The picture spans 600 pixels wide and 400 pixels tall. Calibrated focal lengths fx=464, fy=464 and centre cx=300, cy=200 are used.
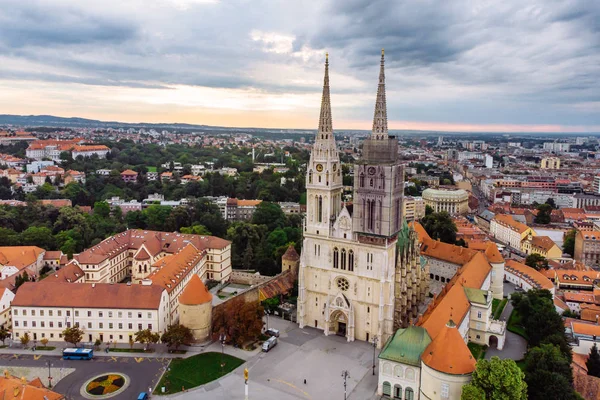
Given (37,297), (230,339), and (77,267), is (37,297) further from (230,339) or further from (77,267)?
(230,339)

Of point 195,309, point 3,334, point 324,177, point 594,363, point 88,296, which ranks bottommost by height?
point 594,363

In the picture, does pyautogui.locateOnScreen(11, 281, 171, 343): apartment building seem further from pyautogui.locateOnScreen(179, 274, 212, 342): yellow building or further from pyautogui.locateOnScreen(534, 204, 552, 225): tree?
pyautogui.locateOnScreen(534, 204, 552, 225): tree

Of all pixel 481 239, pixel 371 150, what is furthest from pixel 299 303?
pixel 481 239

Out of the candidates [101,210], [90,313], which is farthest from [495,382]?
[101,210]

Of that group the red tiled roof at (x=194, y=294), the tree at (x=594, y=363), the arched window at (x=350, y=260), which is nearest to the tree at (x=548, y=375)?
the tree at (x=594, y=363)

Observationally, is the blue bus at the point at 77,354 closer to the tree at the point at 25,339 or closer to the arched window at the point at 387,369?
the tree at the point at 25,339

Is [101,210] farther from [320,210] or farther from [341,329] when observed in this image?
[341,329]
